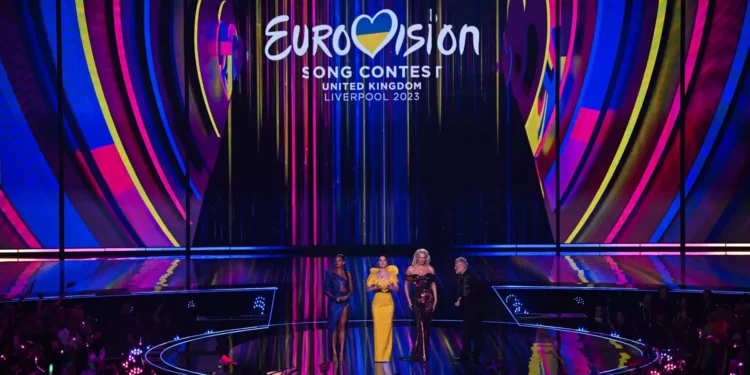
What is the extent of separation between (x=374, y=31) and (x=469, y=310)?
5.77m

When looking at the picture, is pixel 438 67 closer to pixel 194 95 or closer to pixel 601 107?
pixel 601 107

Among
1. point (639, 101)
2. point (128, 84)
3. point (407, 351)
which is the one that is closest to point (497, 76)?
point (639, 101)

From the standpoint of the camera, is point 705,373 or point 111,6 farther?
point 111,6

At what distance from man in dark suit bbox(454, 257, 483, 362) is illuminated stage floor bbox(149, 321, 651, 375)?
14 centimetres

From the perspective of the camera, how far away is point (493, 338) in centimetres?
888

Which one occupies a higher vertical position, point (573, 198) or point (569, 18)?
point (569, 18)

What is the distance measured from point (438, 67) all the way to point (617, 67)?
2373mm

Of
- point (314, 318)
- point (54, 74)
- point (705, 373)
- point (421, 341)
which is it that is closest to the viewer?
point (705, 373)

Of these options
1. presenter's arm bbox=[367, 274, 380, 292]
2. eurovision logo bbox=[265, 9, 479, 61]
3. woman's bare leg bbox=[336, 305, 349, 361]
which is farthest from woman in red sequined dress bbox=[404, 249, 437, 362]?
eurovision logo bbox=[265, 9, 479, 61]

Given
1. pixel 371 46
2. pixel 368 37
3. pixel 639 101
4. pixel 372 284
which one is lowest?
pixel 372 284

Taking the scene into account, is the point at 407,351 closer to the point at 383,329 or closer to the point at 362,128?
the point at 383,329

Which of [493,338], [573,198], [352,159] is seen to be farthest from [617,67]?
[493,338]

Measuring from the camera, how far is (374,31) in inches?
512

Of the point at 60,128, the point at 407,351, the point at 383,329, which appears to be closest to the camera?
the point at 383,329
